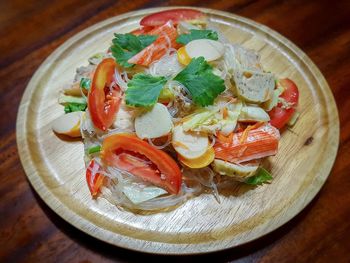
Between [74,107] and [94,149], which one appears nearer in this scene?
[94,149]

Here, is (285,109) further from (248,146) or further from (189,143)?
(189,143)

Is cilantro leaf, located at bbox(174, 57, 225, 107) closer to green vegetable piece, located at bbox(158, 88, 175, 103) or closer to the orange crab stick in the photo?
green vegetable piece, located at bbox(158, 88, 175, 103)

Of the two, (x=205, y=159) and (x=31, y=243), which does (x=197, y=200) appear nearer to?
(x=205, y=159)

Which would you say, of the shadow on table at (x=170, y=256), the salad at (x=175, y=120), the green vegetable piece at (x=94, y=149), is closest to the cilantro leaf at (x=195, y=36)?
the salad at (x=175, y=120)

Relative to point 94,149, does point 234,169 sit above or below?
below

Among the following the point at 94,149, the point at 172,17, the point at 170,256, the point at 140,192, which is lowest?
the point at 170,256

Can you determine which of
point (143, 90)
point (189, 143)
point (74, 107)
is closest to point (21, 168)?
point (74, 107)
